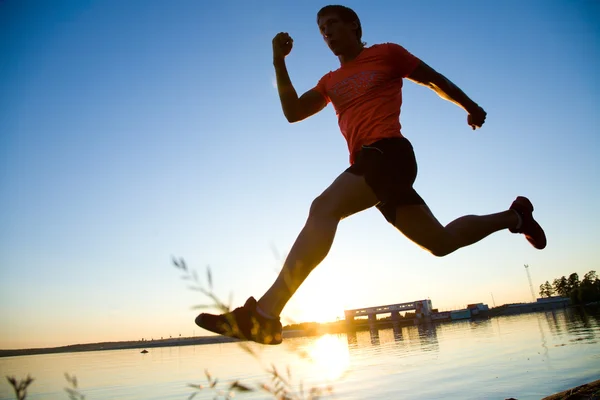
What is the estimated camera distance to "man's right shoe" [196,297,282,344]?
189 cm

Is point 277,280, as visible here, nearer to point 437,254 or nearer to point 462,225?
point 437,254

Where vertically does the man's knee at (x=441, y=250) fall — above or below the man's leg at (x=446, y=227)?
below

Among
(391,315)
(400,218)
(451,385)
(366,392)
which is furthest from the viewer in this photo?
(391,315)

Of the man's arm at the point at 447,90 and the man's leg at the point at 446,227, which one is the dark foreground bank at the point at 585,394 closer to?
the man's leg at the point at 446,227

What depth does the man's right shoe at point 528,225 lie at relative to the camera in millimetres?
3074

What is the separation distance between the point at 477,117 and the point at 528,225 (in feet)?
3.22

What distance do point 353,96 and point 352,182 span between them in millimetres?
653

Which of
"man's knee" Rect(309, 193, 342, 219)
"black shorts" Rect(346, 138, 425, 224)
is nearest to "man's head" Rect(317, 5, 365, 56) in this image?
"black shorts" Rect(346, 138, 425, 224)

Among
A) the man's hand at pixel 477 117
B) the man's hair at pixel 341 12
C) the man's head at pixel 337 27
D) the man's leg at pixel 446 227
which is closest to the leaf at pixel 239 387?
the man's leg at pixel 446 227

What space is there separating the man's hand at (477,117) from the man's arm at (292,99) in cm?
112

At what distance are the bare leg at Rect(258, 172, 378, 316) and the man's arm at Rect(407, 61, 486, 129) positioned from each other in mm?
1012

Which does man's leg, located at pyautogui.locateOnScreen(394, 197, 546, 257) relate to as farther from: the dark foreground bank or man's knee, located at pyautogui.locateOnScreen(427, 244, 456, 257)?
the dark foreground bank

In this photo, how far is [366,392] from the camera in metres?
9.79

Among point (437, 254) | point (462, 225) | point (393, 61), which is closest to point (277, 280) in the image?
point (437, 254)
